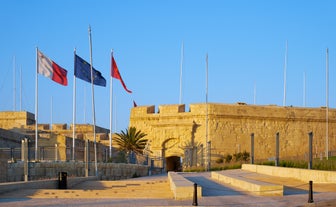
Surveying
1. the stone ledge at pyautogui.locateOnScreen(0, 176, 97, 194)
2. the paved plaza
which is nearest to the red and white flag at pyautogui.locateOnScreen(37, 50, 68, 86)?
the stone ledge at pyautogui.locateOnScreen(0, 176, 97, 194)

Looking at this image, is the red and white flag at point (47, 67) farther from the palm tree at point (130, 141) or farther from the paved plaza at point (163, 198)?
the palm tree at point (130, 141)

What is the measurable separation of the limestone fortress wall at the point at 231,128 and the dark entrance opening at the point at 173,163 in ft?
3.20

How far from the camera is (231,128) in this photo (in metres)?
46.1

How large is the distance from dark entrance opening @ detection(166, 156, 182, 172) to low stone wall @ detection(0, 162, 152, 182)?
12.6 m

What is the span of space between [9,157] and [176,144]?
82.1 feet

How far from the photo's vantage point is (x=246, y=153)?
149ft

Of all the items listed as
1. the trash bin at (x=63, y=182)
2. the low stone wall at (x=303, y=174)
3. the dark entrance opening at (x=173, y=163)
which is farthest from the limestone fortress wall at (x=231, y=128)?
the trash bin at (x=63, y=182)

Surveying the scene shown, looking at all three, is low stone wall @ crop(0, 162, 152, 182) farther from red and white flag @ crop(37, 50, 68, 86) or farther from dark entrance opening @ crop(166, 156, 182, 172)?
dark entrance opening @ crop(166, 156, 182, 172)

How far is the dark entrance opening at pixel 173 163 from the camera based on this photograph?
47.3m

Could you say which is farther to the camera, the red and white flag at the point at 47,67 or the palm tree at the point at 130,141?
the palm tree at the point at 130,141

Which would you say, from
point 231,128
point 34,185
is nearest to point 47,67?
point 34,185

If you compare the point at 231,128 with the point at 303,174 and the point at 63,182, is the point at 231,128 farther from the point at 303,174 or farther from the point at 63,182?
the point at 63,182

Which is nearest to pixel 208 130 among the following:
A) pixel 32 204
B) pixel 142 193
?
pixel 142 193

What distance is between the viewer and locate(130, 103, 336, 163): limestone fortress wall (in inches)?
1791
